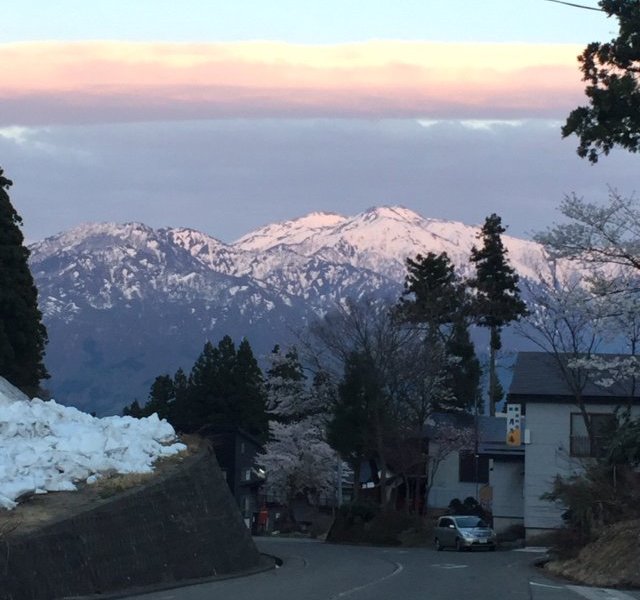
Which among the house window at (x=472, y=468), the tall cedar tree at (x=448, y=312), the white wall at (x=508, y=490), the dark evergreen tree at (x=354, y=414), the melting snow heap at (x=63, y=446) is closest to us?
the melting snow heap at (x=63, y=446)

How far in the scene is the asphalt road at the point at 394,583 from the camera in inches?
912

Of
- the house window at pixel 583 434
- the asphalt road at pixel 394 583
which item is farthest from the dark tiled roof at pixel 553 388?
the asphalt road at pixel 394 583

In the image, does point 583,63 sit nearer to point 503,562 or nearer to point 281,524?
point 503,562

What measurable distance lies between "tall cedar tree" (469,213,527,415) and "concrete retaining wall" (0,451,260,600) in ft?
159

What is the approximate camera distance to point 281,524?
85938 mm

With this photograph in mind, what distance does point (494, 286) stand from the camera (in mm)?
82000

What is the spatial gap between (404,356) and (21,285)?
23562 mm

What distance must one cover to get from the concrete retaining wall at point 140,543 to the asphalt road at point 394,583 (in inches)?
35.1

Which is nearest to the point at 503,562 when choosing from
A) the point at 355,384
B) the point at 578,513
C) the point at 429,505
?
the point at 578,513

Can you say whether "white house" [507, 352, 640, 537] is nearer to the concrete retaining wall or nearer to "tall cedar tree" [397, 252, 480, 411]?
"tall cedar tree" [397, 252, 480, 411]

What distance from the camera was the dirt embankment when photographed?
26984 mm

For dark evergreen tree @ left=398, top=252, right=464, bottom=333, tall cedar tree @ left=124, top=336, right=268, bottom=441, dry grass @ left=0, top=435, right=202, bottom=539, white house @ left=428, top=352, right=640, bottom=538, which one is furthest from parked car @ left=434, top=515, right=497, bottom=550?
tall cedar tree @ left=124, top=336, right=268, bottom=441

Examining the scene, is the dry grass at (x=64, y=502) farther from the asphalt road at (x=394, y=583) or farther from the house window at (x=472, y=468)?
the house window at (x=472, y=468)

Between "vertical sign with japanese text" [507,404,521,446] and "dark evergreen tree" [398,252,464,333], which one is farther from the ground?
"dark evergreen tree" [398,252,464,333]
